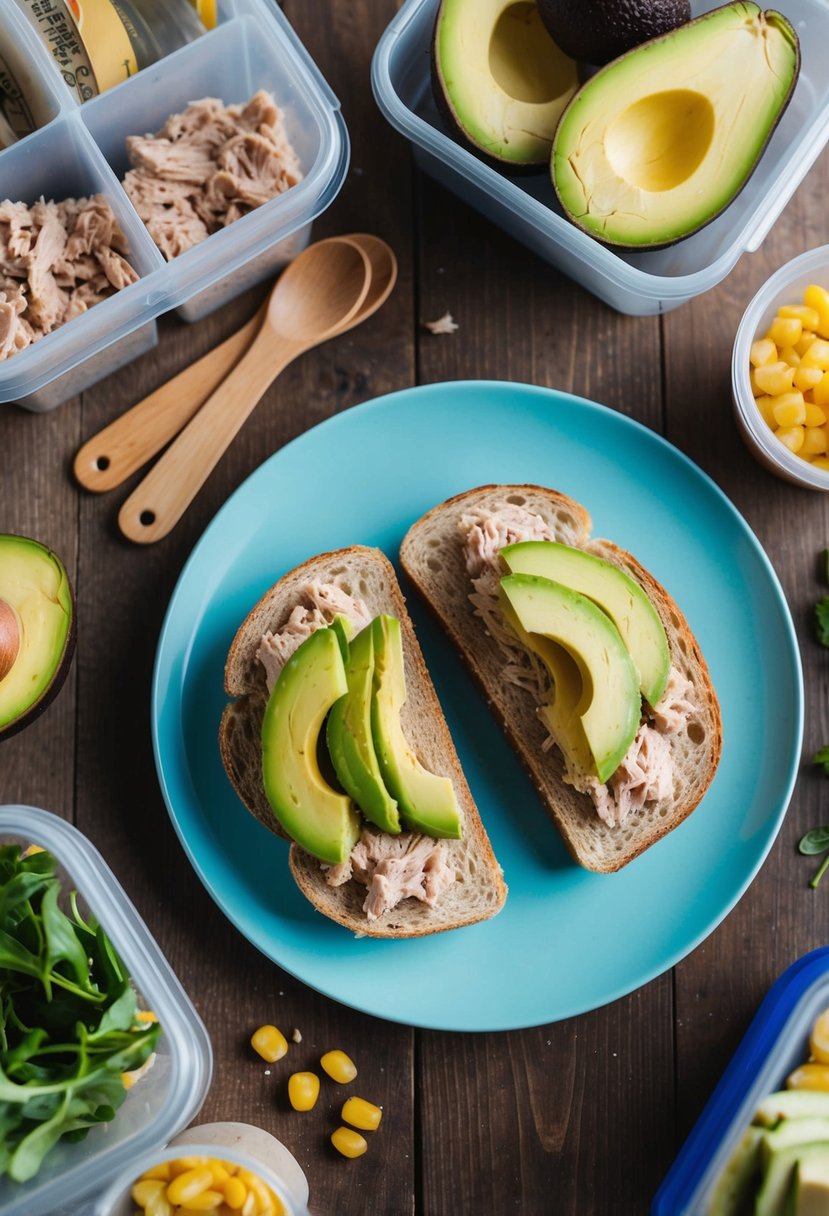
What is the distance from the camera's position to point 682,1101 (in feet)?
6.54

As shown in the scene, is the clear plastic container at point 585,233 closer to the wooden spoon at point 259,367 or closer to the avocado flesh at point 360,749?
the wooden spoon at point 259,367

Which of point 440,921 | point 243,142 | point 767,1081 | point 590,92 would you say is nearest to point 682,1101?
point 767,1081

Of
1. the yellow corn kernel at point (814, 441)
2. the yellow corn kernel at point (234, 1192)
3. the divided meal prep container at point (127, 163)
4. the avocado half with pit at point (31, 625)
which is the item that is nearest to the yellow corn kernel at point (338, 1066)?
the yellow corn kernel at point (234, 1192)

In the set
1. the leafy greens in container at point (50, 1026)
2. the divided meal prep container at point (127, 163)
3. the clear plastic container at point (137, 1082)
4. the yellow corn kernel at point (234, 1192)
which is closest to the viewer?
the leafy greens in container at point (50, 1026)

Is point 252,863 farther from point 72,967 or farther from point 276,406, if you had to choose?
point 276,406

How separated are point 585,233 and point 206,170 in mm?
683

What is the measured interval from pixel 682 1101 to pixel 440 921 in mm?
596

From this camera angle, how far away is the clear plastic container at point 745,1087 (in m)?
1.81

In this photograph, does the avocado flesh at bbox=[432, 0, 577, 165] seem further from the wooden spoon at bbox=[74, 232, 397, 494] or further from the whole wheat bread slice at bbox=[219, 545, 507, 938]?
the whole wheat bread slice at bbox=[219, 545, 507, 938]

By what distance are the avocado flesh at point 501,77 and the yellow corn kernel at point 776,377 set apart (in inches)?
21.6

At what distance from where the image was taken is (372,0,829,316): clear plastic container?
184 centimetres

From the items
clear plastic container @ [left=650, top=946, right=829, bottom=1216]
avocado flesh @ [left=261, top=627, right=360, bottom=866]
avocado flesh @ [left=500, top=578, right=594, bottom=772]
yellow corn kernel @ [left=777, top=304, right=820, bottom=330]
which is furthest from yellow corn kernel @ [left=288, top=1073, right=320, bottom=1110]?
yellow corn kernel @ [left=777, top=304, right=820, bottom=330]

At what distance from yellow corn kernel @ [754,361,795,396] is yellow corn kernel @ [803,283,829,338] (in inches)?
3.5

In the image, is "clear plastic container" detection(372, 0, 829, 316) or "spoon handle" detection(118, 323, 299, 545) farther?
"spoon handle" detection(118, 323, 299, 545)
